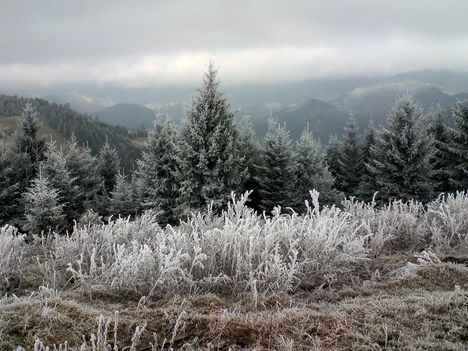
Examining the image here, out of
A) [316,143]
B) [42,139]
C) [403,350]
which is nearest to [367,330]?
[403,350]

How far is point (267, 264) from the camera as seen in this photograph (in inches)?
152

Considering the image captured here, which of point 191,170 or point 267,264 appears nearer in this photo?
point 267,264

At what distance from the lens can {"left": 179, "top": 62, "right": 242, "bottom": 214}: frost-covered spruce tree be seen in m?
19.3

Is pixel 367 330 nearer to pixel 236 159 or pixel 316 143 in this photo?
pixel 236 159

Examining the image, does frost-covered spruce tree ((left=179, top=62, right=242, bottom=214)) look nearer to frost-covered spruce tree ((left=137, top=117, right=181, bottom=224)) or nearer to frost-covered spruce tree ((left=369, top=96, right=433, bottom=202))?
frost-covered spruce tree ((left=137, top=117, right=181, bottom=224))

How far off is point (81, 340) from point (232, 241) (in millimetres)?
1948

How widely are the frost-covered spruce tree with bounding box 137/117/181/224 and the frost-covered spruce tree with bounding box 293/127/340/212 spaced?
274 inches

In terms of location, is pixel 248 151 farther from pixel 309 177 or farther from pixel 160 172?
pixel 160 172

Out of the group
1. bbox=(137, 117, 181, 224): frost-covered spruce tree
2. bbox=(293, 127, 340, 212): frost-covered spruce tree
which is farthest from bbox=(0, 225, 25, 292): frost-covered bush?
bbox=(293, 127, 340, 212): frost-covered spruce tree

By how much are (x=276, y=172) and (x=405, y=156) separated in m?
9.61

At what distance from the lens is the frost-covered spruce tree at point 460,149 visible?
1081 inches

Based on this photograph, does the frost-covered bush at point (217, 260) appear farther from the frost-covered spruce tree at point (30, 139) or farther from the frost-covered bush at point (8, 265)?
the frost-covered spruce tree at point (30, 139)

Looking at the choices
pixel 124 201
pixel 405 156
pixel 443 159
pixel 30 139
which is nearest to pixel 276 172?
pixel 405 156

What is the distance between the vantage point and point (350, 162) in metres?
34.0
